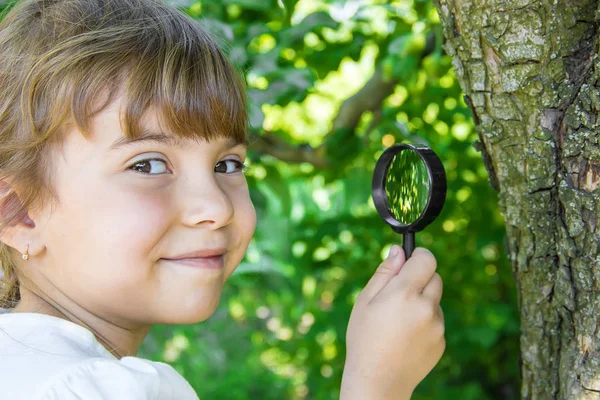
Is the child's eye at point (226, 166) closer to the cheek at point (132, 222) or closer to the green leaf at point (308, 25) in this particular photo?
the cheek at point (132, 222)

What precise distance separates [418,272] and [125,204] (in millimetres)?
675

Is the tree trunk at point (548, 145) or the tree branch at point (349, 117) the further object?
the tree branch at point (349, 117)

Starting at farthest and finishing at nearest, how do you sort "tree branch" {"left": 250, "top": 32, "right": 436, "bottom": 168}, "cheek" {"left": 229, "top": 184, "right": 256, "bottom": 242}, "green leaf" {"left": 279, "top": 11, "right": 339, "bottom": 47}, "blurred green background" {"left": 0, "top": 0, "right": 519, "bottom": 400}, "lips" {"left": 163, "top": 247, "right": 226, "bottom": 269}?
"tree branch" {"left": 250, "top": 32, "right": 436, "bottom": 168} < "blurred green background" {"left": 0, "top": 0, "right": 519, "bottom": 400} < "green leaf" {"left": 279, "top": 11, "right": 339, "bottom": 47} < "cheek" {"left": 229, "top": 184, "right": 256, "bottom": 242} < "lips" {"left": 163, "top": 247, "right": 226, "bottom": 269}

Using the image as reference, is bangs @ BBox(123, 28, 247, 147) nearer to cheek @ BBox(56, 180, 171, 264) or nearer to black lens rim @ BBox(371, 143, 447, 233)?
cheek @ BBox(56, 180, 171, 264)

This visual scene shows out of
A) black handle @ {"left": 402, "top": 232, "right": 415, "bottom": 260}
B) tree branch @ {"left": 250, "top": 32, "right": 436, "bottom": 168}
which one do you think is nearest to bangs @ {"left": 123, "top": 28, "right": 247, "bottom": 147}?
black handle @ {"left": 402, "top": 232, "right": 415, "bottom": 260}

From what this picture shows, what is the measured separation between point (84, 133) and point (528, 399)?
1205 millimetres

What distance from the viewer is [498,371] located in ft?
11.8

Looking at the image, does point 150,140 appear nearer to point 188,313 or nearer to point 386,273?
point 188,313

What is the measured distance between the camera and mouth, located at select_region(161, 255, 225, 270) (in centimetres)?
157

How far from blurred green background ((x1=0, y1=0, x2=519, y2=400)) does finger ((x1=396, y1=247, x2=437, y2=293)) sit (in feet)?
2.81

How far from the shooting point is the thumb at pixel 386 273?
61.6 inches

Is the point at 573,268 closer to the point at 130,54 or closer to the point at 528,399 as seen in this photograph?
the point at 528,399

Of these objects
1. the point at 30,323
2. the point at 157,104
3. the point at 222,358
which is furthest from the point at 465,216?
the point at 222,358

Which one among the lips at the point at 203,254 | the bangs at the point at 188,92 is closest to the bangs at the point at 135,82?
the bangs at the point at 188,92
